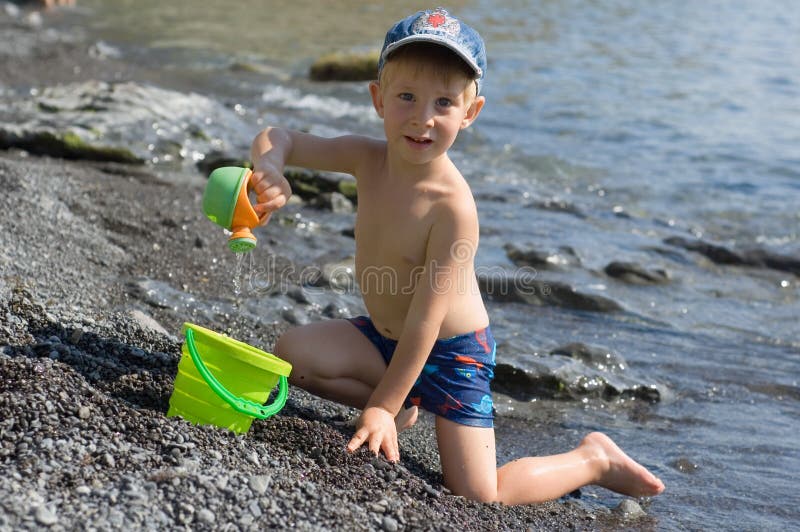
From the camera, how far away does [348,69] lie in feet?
40.7

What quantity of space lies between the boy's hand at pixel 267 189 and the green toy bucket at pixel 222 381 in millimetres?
422

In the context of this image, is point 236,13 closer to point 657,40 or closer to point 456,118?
point 657,40

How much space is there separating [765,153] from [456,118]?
7960 mm

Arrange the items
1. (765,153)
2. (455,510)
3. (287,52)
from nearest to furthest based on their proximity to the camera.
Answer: (455,510) < (765,153) < (287,52)

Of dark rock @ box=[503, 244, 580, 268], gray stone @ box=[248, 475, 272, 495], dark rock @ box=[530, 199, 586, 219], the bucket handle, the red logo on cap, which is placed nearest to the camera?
gray stone @ box=[248, 475, 272, 495]

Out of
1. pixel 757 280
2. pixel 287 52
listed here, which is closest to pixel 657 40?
pixel 287 52

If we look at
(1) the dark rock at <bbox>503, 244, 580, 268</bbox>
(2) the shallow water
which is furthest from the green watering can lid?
(1) the dark rock at <bbox>503, 244, 580, 268</bbox>

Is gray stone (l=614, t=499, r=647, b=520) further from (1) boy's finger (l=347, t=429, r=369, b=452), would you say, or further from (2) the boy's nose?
(2) the boy's nose

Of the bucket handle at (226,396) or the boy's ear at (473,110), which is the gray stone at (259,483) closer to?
the bucket handle at (226,396)

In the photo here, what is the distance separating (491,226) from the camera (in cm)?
708

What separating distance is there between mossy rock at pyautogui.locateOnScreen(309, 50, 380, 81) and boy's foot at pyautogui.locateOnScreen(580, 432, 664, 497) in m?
9.25

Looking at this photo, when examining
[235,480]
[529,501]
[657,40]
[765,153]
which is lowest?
[529,501]

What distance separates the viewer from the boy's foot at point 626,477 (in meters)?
3.67

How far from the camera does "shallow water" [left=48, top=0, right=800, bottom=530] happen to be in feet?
14.4
